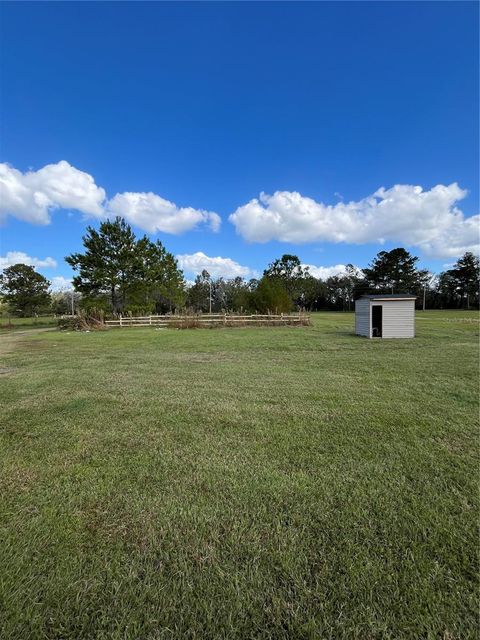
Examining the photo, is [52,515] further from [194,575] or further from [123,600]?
[194,575]

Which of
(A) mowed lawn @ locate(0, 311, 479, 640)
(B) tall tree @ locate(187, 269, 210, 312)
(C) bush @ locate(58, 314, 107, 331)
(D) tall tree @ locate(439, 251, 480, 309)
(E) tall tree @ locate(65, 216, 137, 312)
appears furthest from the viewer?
(D) tall tree @ locate(439, 251, 480, 309)

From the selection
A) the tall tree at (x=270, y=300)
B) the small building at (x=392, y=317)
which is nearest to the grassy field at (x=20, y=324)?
the tall tree at (x=270, y=300)

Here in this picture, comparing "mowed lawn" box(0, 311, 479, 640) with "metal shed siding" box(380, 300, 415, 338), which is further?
"metal shed siding" box(380, 300, 415, 338)

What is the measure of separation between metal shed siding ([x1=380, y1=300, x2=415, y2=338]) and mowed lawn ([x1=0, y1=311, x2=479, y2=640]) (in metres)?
9.61

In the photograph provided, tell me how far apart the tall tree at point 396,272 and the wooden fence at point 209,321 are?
159 feet

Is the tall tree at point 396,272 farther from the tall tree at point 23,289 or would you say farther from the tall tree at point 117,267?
the tall tree at point 23,289

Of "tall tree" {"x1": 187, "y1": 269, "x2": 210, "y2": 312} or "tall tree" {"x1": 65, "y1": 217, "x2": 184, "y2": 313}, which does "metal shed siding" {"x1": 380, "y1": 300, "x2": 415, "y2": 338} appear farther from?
"tall tree" {"x1": 187, "y1": 269, "x2": 210, "y2": 312}

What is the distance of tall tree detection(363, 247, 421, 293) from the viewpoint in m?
61.1

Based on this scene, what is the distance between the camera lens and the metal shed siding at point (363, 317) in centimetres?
1294

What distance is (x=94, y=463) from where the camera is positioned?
244cm

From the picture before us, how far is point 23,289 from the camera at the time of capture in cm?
3219

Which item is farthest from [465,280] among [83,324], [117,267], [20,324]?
[20,324]

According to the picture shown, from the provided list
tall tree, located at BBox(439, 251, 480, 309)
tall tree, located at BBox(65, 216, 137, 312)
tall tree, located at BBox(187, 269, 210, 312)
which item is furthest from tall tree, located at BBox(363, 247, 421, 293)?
tall tree, located at BBox(65, 216, 137, 312)

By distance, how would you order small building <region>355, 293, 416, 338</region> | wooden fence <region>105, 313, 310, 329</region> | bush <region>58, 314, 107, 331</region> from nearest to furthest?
1. small building <region>355, 293, 416, 338</region>
2. bush <region>58, 314, 107, 331</region>
3. wooden fence <region>105, 313, 310, 329</region>
